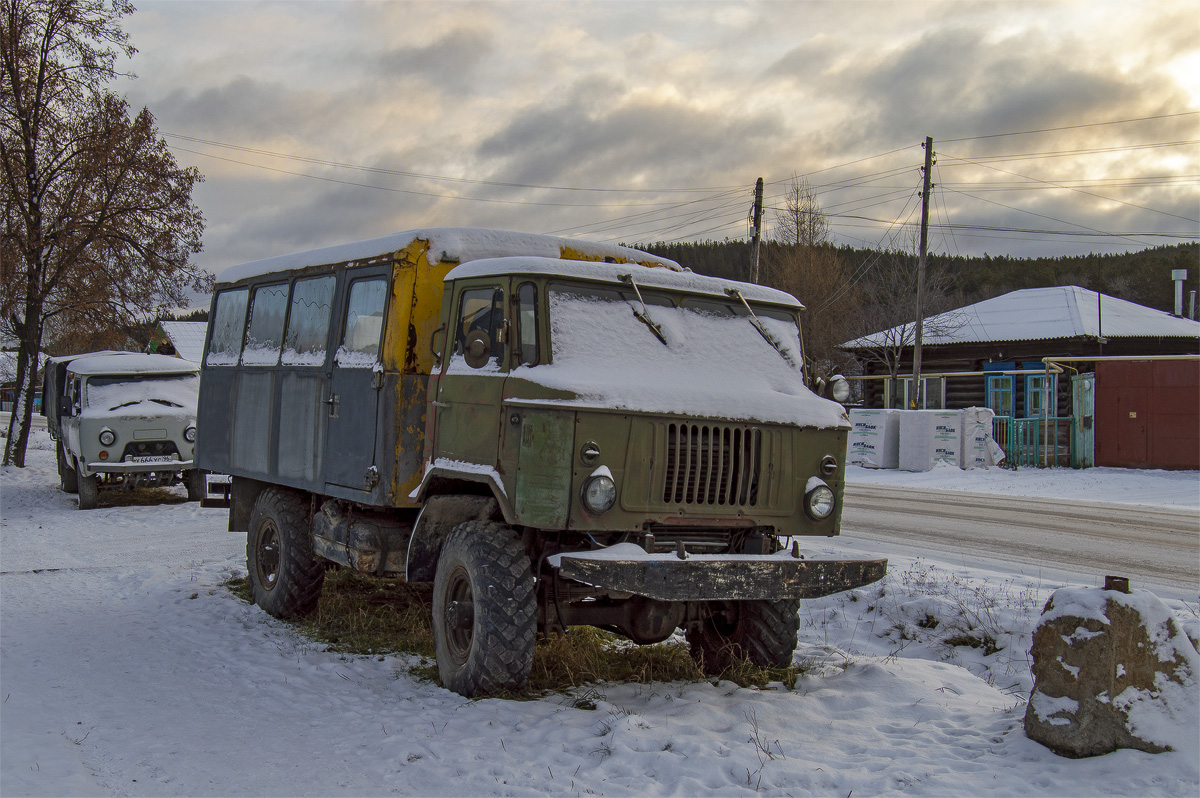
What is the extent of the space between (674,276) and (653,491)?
147 centimetres

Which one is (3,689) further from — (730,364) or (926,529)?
(926,529)

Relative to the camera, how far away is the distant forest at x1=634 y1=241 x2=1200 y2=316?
65438mm

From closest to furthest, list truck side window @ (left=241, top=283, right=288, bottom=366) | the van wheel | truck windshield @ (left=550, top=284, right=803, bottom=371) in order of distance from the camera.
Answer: truck windshield @ (left=550, top=284, right=803, bottom=371) < the van wheel < truck side window @ (left=241, top=283, right=288, bottom=366)

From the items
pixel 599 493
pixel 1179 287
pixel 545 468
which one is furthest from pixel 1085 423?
pixel 1179 287

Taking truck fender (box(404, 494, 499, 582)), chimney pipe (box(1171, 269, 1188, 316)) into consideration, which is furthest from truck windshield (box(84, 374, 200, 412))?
chimney pipe (box(1171, 269, 1188, 316))

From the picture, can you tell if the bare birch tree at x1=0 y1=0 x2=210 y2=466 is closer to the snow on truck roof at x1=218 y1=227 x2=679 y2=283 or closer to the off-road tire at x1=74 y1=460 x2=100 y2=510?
the off-road tire at x1=74 y1=460 x2=100 y2=510

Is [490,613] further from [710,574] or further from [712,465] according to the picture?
[712,465]

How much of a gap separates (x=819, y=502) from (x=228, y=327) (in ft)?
19.8

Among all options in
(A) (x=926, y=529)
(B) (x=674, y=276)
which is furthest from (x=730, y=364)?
(A) (x=926, y=529)

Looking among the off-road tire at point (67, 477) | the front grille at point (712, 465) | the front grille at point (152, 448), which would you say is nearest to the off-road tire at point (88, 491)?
the front grille at point (152, 448)

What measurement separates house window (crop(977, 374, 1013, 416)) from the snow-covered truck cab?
26.6 metres

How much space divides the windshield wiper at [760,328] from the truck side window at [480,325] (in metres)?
1.54

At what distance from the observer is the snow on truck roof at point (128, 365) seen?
16.8 metres

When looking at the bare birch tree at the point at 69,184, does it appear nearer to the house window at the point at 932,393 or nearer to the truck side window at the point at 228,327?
the truck side window at the point at 228,327
